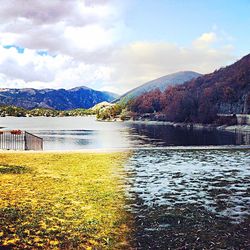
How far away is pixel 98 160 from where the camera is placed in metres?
22.9

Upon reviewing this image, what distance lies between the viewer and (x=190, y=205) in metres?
11.3

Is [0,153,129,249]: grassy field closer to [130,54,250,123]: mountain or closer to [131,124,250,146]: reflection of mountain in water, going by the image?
[131,124,250,146]: reflection of mountain in water

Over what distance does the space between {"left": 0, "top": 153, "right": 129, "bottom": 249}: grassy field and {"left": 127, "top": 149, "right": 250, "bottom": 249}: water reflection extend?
0.65 metres

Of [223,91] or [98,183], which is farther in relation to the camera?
[223,91]

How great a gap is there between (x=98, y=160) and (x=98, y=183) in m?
8.07

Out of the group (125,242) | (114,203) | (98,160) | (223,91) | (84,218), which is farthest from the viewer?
(223,91)

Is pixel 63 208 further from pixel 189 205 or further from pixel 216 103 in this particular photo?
pixel 216 103

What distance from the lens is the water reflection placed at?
8195 mm

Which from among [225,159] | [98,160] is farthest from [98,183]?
[225,159]

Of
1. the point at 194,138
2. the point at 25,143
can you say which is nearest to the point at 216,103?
the point at 194,138

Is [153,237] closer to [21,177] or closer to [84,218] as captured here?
[84,218]

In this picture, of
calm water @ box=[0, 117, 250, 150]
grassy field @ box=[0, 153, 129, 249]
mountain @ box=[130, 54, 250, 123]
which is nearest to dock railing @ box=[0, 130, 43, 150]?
calm water @ box=[0, 117, 250, 150]

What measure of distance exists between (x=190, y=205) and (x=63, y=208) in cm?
399

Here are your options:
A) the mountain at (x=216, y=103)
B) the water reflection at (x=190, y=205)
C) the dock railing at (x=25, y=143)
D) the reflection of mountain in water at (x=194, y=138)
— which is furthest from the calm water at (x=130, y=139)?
the mountain at (x=216, y=103)
